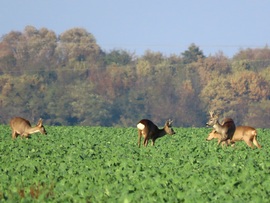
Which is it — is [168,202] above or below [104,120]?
above

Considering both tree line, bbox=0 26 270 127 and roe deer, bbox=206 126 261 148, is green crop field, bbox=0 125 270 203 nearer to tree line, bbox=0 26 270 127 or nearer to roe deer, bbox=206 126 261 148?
roe deer, bbox=206 126 261 148

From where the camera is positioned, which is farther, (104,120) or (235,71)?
(235,71)

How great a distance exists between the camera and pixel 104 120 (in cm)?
9312

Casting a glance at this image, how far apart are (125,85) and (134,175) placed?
289 ft

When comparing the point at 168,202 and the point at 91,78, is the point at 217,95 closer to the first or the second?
the point at 91,78

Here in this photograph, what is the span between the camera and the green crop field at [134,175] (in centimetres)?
1277

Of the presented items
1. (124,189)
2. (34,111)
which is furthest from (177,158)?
(34,111)

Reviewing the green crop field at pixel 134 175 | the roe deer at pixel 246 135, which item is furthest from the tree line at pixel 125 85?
the green crop field at pixel 134 175

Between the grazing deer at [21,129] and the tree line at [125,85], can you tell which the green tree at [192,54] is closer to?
the tree line at [125,85]

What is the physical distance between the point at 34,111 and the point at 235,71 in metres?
26.4

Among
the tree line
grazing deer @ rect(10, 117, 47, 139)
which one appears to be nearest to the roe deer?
grazing deer @ rect(10, 117, 47, 139)

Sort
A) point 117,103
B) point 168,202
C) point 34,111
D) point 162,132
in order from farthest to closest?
point 117,103
point 34,111
point 162,132
point 168,202

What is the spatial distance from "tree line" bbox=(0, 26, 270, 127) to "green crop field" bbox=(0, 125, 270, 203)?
6842 centimetres

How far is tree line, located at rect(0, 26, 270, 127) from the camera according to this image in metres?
92.6
